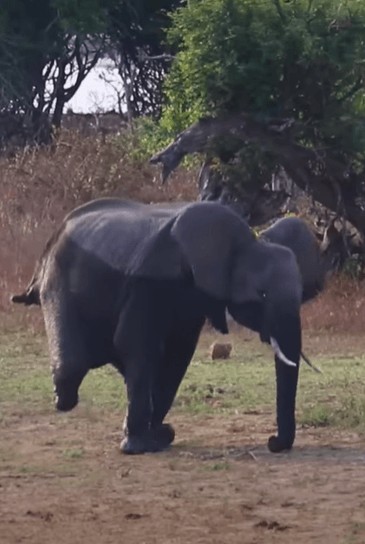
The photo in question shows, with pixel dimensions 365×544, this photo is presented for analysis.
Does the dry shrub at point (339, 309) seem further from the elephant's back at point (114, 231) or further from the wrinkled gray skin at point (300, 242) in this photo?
the elephant's back at point (114, 231)

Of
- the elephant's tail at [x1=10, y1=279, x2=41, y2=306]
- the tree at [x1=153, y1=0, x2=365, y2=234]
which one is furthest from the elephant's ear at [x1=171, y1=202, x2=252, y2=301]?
the tree at [x1=153, y1=0, x2=365, y2=234]

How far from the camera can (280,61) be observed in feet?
44.1

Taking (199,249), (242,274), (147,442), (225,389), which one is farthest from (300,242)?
(225,389)

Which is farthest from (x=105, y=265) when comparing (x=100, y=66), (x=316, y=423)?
(x=100, y=66)

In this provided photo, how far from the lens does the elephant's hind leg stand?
811cm

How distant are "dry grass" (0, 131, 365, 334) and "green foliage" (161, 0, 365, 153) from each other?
3.85 metres

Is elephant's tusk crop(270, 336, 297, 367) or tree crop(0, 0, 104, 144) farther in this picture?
tree crop(0, 0, 104, 144)

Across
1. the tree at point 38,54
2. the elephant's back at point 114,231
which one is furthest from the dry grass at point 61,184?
the elephant's back at point 114,231

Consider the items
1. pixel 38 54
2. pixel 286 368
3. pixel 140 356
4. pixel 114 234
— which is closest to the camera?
pixel 286 368

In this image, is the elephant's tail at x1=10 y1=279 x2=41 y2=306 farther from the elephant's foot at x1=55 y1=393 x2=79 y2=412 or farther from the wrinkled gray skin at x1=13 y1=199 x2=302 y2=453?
the elephant's foot at x1=55 y1=393 x2=79 y2=412

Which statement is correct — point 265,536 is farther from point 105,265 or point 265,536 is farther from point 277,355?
point 105,265

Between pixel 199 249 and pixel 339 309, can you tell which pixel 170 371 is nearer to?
pixel 199 249

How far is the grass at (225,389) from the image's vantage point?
29.9 feet

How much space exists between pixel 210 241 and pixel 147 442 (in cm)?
113
